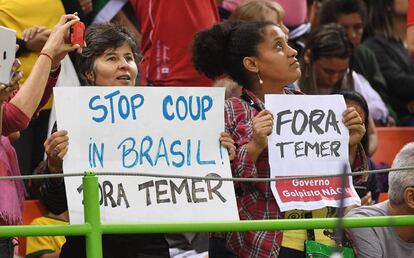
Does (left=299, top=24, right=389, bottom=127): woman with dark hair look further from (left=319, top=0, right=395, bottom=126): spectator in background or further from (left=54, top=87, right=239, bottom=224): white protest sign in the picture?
(left=54, top=87, right=239, bottom=224): white protest sign

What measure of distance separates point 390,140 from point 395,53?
0.99m

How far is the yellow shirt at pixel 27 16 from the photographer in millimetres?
7473

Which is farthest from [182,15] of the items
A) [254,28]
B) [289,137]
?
[289,137]

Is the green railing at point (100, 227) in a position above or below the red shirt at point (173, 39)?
below

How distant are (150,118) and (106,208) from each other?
0.47 m

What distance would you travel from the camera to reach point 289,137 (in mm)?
6102

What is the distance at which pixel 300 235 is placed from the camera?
6086mm

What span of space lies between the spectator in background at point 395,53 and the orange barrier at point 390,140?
67 centimetres

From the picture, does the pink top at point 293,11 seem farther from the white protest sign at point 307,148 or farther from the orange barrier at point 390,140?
the white protest sign at point 307,148

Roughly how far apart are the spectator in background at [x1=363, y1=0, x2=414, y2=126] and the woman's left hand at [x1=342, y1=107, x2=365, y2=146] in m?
3.66

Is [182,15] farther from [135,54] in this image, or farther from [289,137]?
[289,137]

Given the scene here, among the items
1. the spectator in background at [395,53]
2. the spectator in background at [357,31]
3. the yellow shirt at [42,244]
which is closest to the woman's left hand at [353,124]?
the yellow shirt at [42,244]

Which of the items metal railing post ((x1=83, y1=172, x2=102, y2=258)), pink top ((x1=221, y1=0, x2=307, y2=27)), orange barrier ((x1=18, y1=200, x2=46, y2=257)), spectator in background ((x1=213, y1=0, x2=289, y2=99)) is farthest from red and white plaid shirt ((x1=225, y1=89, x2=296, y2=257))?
pink top ((x1=221, y1=0, x2=307, y2=27))

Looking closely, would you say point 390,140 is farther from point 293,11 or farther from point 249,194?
point 249,194
